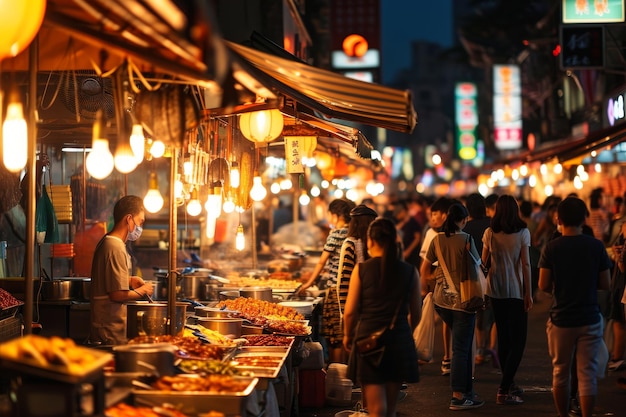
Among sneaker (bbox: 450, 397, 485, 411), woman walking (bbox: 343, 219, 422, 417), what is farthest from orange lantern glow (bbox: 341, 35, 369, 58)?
woman walking (bbox: 343, 219, 422, 417)

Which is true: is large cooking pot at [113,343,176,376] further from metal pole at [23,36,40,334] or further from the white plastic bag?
the white plastic bag

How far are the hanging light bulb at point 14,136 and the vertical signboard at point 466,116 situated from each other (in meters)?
53.2

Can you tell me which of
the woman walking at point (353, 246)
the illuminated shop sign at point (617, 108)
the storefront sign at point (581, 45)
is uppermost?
the storefront sign at point (581, 45)

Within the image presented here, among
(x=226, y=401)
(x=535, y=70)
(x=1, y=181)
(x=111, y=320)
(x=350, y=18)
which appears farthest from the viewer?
(x=535, y=70)

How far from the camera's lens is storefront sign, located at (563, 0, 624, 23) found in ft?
70.1

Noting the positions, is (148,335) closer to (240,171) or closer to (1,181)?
(1,181)

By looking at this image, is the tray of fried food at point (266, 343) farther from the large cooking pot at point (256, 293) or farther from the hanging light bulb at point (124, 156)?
the hanging light bulb at point (124, 156)

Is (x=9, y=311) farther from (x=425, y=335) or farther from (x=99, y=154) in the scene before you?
(x=425, y=335)

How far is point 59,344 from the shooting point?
540 cm

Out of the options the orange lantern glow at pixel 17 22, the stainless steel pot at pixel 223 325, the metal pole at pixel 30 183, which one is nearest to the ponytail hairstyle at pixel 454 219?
the stainless steel pot at pixel 223 325

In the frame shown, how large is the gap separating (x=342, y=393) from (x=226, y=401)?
4.33 meters

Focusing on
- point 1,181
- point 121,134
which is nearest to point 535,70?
point 1,181

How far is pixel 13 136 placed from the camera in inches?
220

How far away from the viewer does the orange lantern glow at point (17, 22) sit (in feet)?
15.9
